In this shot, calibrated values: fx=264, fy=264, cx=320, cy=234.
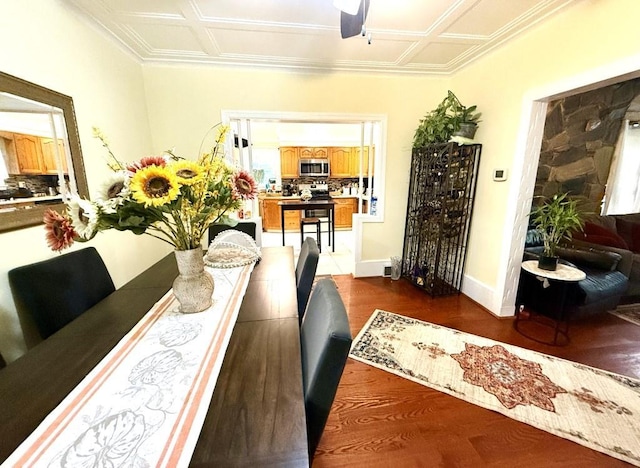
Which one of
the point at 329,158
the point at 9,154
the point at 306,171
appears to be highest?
the point at 329,158

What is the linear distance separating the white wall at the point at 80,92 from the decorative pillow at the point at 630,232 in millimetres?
5052

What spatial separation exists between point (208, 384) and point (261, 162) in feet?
22.3

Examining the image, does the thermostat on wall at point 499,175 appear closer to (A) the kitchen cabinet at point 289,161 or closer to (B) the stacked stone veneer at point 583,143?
(B) the stacked stone veneer at point 583,143

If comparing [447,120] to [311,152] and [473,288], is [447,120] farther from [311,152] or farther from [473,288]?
[311,152]

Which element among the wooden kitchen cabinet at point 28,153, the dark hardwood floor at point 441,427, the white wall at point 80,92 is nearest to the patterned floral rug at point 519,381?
the dark hardwood floor at point 441,427

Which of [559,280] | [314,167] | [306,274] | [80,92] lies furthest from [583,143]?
[80,92]

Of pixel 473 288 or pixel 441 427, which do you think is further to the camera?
pixel 473 288

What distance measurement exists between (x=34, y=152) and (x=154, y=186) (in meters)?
1.21

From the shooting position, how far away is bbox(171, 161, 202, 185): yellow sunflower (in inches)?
36.3

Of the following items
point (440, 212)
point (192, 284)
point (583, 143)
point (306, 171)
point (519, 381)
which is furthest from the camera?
point (306, 171)

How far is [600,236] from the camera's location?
9.45 ft

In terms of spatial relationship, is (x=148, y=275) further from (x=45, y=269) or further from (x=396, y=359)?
(x=396, y=359)

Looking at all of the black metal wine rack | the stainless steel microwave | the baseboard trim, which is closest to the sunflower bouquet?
the black metal wine rack

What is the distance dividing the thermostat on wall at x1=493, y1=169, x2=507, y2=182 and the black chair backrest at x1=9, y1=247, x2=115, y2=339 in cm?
318
